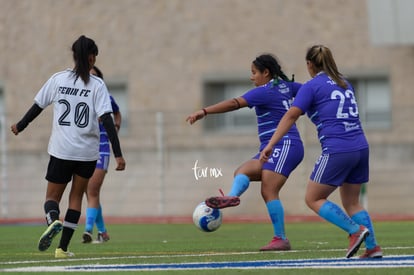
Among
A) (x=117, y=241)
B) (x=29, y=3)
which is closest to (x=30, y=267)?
(x=117, y=241)

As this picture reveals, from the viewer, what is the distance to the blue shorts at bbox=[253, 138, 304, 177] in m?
12.9

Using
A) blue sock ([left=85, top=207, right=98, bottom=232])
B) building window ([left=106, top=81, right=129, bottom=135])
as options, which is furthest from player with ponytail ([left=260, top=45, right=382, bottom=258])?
building window ([left=106, top=81, right=129, bottom=135])

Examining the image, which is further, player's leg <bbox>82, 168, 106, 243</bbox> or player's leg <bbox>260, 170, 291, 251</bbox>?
player's leg <bbox>82, 168, 106, 243</bbox>

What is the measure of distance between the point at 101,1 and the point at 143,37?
1.51 meters

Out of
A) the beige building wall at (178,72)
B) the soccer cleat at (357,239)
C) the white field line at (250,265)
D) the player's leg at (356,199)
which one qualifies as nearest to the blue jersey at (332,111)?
the player's leg at (356,199)

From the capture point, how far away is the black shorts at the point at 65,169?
1171 centimetres

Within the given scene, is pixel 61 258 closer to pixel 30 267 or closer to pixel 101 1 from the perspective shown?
pixel 30 267

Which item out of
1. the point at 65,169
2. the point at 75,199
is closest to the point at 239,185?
the point at 75,199

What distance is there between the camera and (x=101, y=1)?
106ft

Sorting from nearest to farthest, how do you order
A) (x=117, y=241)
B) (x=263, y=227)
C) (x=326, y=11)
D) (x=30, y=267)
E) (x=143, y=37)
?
(x=30, y=267)
(x=117, y=241)
(x=263, y=227)
(x=326, y=11)
(x=143, y=37)

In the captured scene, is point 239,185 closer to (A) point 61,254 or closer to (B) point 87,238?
(A) point 61,254

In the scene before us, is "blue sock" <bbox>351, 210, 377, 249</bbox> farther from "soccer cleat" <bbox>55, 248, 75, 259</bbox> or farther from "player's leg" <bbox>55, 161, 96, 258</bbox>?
"soccer cleat" <bbox>55, 248, 75, 259</bbox>

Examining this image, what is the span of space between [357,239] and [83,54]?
320cm

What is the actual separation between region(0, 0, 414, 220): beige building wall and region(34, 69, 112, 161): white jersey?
628 inches
